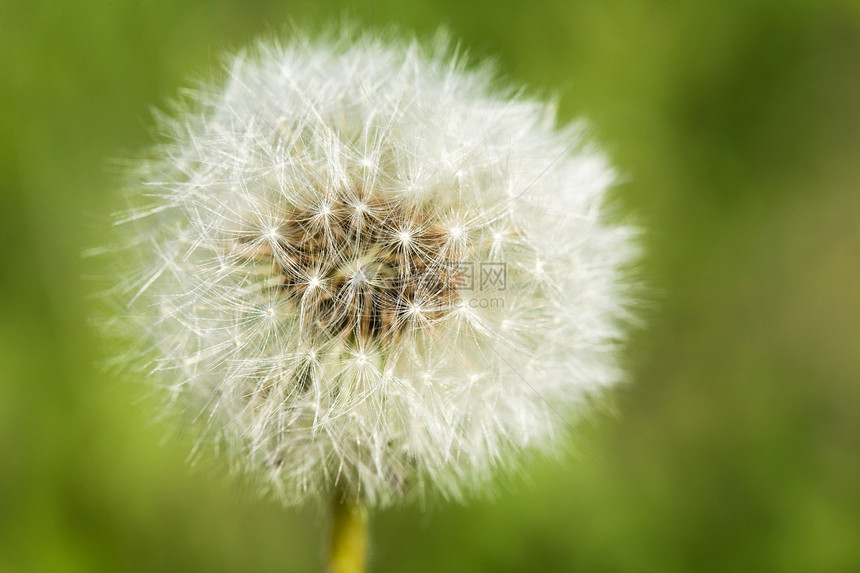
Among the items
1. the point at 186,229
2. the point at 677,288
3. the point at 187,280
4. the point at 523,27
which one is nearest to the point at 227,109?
the point at 186,229

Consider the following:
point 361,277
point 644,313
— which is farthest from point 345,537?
point 644,313

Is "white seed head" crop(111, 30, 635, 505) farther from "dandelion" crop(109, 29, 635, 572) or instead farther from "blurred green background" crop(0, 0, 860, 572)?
"blurred green background" crop(0, 0, 860, 572)

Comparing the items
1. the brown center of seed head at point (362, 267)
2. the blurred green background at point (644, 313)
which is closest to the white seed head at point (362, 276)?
the brown center of seed head at point (362, 267)

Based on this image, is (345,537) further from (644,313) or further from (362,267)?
(644,313)

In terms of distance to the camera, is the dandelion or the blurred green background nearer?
the dandelion

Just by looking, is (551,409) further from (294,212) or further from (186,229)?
(186,229)

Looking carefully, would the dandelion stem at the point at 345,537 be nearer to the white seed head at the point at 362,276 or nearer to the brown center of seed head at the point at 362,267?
the white seed head at the point at 362,276

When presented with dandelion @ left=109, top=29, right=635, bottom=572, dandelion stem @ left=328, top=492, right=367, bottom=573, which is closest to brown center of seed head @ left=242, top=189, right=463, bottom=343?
dandelion @ left=109, top=29, right=635, bottom=572

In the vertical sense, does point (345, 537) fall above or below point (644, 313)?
below
